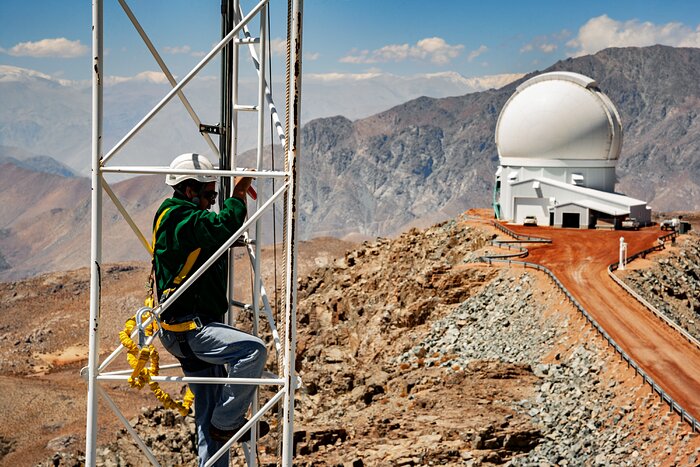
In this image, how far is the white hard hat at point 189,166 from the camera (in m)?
8.84

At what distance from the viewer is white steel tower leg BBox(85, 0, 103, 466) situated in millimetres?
8773

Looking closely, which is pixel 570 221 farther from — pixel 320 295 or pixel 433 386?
pixel 433 386

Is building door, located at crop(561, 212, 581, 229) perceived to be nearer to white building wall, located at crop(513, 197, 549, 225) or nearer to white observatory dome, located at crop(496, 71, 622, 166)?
white building wall, located at crop(513, 197, 549, 225)

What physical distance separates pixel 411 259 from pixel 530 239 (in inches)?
205

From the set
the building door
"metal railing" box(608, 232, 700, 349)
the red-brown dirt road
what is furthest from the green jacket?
the building door

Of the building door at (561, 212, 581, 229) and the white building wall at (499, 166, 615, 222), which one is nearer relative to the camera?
the building door at (561, 212, 581, 229)

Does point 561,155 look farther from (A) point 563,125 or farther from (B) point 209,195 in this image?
(B) point 209,195

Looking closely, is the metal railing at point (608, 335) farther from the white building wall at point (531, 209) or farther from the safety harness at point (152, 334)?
the safety harness at point (152, 334)

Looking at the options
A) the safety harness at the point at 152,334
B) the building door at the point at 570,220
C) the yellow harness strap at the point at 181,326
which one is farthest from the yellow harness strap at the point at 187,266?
the building door at the point at 570,220

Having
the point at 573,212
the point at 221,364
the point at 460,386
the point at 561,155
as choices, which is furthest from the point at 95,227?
the point at 561,155

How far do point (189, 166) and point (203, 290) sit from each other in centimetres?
130

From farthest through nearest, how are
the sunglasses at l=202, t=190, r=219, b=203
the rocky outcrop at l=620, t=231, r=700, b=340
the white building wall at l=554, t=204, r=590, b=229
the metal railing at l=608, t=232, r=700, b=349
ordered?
the white building wall at l=554, t=204, r=590, b=229
the rocky outcrop at l=620, t=231, r=700, b=340
the metal railing at l=608, t=232, r=700, b=349
the sunglasses at l=202, t=190, r=219, b=203

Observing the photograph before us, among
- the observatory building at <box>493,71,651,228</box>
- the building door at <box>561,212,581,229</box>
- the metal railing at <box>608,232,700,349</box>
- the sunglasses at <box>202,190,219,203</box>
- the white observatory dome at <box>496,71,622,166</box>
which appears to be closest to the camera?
the sunglasses at <box>202,190,219,203</box>

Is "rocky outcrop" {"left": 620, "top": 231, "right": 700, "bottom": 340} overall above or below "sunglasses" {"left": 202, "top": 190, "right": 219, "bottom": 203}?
below
